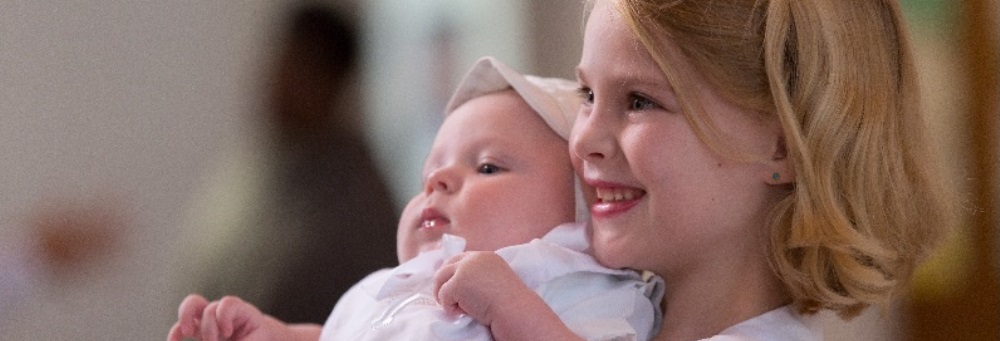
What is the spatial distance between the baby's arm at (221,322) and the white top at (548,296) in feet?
0.48

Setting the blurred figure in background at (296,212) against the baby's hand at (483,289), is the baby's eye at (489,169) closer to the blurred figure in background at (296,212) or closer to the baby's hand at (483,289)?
the baby's hand at (483,289)

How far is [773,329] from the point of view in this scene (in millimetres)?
1200

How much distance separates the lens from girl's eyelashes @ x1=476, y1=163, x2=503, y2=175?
137cm

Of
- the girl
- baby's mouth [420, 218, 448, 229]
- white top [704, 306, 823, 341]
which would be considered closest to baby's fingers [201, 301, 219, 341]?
Answer: baby's mouth [420, 218, 448, 229]

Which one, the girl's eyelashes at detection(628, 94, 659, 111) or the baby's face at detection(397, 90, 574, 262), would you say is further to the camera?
the baby's face at detection(397, 90, 574, 262)

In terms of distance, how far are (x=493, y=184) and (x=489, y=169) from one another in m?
0.04

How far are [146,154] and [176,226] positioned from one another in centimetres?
15

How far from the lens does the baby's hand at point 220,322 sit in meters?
1.40

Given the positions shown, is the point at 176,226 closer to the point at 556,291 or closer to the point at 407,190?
the point at 407,190

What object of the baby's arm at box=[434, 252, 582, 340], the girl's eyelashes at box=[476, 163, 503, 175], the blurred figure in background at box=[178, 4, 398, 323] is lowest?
the blurred figure in background at box=[178, 4, 398, 323]

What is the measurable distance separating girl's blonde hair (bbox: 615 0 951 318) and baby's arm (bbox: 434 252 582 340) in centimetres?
25

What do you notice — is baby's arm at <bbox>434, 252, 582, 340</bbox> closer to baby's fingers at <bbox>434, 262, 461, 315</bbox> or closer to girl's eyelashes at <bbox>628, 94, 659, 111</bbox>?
baby's fingers at <bbox>434, 262, 461, 315</bbox>

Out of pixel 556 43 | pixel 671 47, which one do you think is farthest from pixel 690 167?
pixel 556 43

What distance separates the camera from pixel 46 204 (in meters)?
1.81
